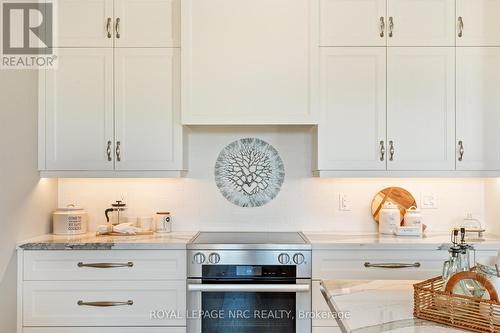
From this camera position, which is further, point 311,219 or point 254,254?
point 311,219

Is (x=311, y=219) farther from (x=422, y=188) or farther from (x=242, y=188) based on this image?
(x=422, y=188)

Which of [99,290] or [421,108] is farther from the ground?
[421,108]

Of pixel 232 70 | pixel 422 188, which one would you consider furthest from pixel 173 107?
pixel 422 188

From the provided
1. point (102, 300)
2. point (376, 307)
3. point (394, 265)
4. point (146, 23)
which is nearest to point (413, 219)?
point (394, 265)

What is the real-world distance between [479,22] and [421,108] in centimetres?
66

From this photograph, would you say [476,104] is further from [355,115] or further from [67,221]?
[67,221]

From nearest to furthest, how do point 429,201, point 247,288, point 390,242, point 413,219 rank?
point 247,288 → point 390,242 → point 413,219 → point 429,201

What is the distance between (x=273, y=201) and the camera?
115 inches

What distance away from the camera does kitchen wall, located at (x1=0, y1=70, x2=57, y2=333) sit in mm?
2197

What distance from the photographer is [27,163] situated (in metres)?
2.45

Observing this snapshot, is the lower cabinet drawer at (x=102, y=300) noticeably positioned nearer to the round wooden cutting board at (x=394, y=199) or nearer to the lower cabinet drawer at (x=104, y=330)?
the lower cabinet drawer at (x=104, y=330)

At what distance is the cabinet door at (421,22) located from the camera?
255 centimetres

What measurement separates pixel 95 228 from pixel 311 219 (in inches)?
61.9

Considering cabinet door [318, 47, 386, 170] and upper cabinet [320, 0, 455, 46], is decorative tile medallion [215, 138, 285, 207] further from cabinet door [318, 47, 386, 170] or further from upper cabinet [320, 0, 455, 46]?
upper cabinet [320, 0, 455, 46]
